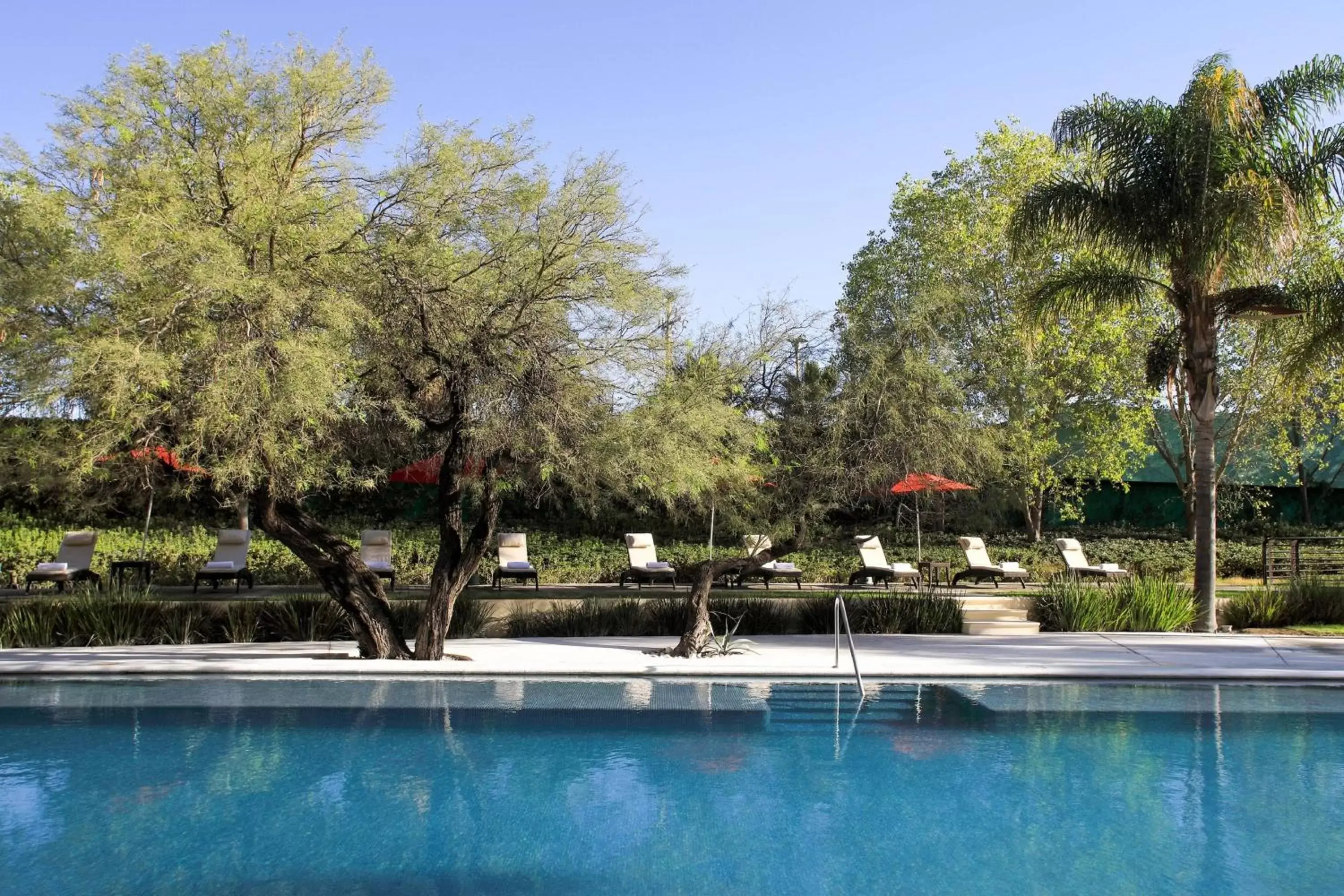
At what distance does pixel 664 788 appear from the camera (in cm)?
707

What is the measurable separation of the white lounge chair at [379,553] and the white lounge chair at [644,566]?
3.81 m

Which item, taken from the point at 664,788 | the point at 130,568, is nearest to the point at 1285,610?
the point at 664,788

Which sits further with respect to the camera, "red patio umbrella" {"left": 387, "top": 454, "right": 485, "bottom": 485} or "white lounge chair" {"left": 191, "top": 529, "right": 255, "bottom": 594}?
"white lounge chair" {"left": 191, "top": 529, "right": 255, "bottom": 594}

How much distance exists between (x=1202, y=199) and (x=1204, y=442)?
3.41 meters

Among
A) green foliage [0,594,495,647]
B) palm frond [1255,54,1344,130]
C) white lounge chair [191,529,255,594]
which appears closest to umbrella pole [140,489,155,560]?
white lounge chair [191,529,255,594]

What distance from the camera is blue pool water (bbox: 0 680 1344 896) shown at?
5539 mm

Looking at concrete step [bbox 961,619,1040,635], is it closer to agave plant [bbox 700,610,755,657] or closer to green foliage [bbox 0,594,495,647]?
agave plant [bbox 700,610,755,657]

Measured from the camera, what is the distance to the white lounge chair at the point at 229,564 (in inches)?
642

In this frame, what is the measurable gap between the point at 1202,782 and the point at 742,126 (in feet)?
35.2

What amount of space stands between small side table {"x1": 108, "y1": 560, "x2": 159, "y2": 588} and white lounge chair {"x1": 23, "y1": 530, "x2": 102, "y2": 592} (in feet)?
0.77

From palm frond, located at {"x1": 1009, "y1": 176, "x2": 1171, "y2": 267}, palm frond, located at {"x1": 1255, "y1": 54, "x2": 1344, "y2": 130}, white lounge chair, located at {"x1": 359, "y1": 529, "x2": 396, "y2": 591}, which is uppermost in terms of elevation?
palm frond, located at {"x1": 1255, "y1": 54, "x2": 1344, "y2": 130}

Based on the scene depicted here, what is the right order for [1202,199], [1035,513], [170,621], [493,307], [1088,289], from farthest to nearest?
[1035,513], [1088,289], [1202,199], [170,621], [493,307]

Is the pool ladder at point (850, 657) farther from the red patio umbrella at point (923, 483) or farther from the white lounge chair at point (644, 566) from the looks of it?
the white lounge chair at point (644, 566)

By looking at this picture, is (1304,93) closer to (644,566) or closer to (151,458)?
(644,566)
